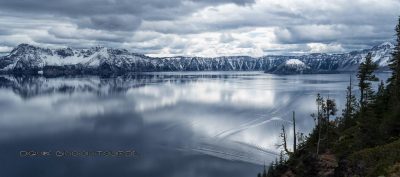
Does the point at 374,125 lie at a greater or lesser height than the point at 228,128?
greater

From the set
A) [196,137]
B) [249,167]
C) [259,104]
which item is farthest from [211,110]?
[249,167]

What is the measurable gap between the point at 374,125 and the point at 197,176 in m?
34.6

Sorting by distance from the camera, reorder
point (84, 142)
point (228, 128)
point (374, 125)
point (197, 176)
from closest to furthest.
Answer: point (374, 125) < point (197, 176) < point (84, 142) < point (228, 128)

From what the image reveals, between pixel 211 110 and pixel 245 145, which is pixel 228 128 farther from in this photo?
pixel 211 110

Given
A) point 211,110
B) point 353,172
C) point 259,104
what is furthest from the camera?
point 259,104

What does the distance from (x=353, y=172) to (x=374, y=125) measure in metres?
15.0

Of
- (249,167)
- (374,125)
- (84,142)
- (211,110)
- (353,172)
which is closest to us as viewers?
(353,172)

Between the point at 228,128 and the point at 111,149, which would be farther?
the point at 228,128

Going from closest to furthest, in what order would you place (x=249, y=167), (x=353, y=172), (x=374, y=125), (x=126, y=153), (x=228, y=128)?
(x=353, y=172) → (x=374, y=125) → (x=249, y=167) → (x=126, y=153) → (x=228, y=128)

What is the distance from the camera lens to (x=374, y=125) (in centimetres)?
5500

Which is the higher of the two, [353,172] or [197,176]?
[353,172]

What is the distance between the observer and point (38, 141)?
111 meters

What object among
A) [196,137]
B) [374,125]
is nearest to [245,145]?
[196,137]

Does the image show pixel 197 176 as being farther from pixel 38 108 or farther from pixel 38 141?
pixel 38 108
